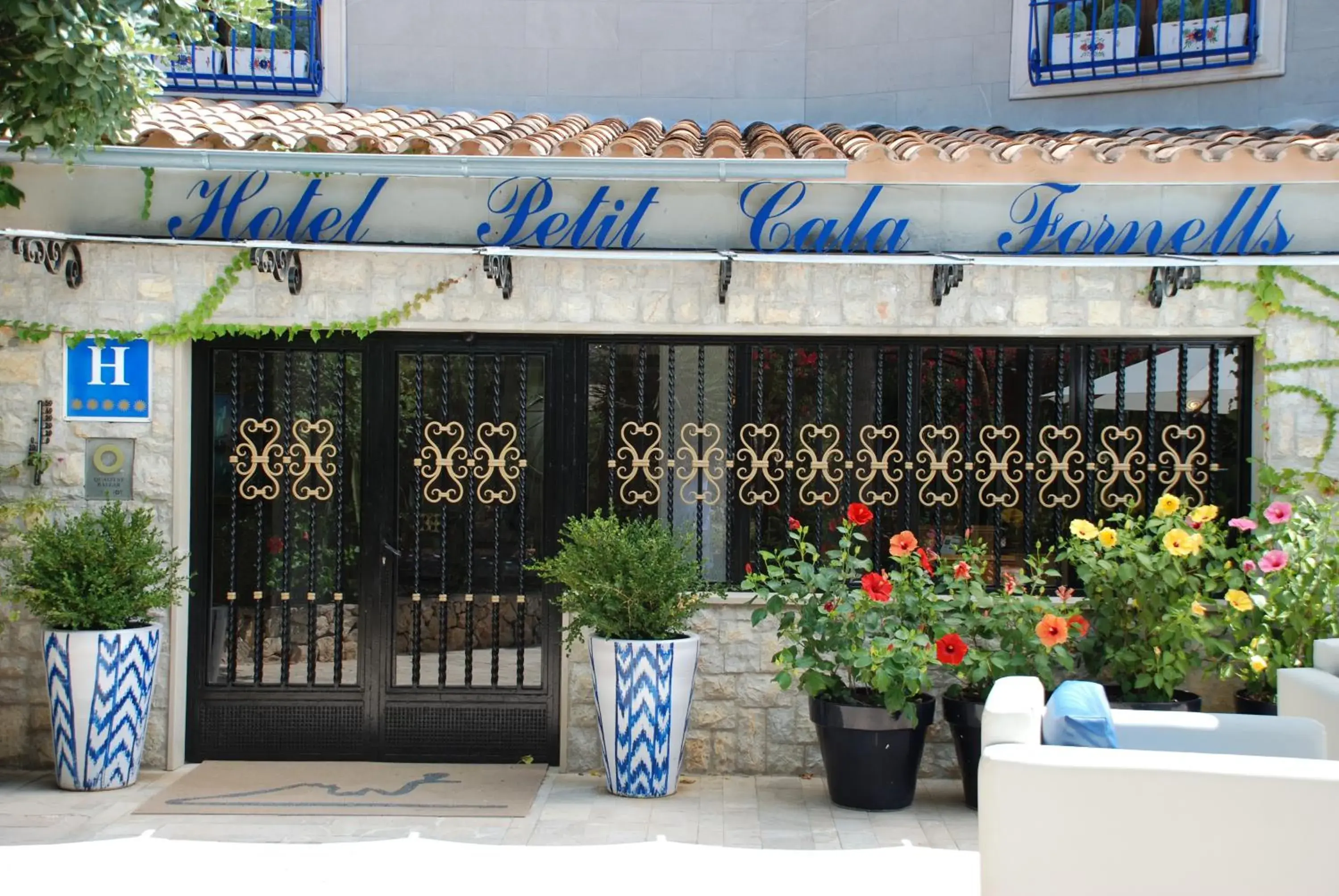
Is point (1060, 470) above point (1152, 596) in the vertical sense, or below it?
above

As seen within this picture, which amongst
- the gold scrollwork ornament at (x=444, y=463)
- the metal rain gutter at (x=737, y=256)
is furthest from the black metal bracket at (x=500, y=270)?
the gold scrollwork ornament at (x=444, y=463)

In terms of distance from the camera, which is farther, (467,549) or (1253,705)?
(467,549)

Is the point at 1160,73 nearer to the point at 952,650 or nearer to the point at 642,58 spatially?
the point at 642,58

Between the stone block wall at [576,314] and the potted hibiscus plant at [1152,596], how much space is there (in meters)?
1.15

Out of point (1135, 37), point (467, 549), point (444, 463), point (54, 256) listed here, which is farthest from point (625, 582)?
point (1135, 37)

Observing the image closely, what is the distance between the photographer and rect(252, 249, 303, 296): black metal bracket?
27.0 ft

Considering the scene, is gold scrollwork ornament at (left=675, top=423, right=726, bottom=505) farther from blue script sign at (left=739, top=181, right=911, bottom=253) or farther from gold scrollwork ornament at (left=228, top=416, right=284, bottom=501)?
gold scrollwork ornament at (left=228, top=416, right=284, bottom=501)

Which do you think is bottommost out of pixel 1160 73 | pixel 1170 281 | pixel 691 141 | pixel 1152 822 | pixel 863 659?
pixel 1152 822

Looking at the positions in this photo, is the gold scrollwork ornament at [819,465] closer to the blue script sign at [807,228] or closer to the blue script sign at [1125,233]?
the blue script sign at [807,228]

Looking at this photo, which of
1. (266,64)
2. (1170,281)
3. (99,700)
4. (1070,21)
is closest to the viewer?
(99,700)

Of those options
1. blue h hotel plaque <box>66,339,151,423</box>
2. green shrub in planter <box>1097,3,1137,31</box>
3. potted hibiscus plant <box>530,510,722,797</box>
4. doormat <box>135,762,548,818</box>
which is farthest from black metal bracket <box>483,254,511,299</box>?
green shrub in planter <box>1097,3,1137,31</box>

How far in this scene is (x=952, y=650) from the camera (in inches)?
292

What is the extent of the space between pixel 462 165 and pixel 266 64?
162 inches

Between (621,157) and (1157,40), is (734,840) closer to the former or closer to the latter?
(621,157)
